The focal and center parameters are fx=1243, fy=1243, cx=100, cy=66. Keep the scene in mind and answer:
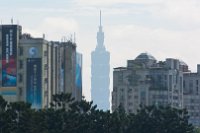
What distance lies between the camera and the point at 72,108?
19125 centimetres

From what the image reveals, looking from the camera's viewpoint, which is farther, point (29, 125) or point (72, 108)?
point (72, 108)

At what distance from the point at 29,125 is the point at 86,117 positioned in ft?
60.7

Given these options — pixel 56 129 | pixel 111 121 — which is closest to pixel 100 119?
pixel 111 121

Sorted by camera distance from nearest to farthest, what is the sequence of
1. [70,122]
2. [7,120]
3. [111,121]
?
[7,120] → [70,122] → [111,121]

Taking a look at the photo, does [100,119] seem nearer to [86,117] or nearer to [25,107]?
[86,117]

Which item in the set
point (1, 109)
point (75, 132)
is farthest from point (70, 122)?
point (1, 109)

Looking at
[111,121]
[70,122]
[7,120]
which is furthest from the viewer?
[111,121]

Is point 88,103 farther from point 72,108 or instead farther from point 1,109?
point 1,109

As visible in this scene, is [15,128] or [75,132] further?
[75,132]

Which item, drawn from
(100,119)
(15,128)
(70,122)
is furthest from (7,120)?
(100,119)

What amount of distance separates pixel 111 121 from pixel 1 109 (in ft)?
89.5

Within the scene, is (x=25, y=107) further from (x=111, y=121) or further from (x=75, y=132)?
(x=111, y=121)

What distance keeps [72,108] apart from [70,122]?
653cm

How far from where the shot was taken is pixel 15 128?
171625 millimetres
